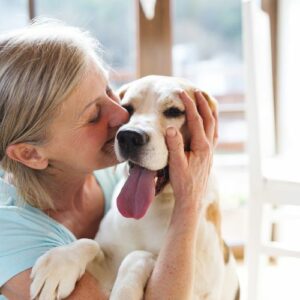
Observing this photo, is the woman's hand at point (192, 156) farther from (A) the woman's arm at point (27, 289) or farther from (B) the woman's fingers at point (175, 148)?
(A) the woman's arm at point (27, 289)

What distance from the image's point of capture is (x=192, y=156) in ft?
3.44

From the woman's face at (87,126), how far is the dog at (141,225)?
5 cm

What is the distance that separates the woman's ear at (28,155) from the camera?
3.39ft

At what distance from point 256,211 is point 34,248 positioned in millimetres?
880

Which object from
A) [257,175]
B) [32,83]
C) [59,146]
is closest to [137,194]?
[59,146]

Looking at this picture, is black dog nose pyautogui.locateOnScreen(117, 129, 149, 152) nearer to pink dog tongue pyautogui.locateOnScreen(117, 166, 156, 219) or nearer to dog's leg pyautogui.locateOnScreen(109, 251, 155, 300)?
pink dog tongue pyautogui.locateOnScreen(117, 166, 156, 219)

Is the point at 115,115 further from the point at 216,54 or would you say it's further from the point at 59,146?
the point at 216,54

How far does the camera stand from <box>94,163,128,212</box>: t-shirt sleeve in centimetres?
130

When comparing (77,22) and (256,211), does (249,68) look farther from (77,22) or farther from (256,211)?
(77,22)

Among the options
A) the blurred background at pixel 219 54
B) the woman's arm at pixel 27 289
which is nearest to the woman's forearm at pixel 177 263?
the woman's arm at pixel 27 289

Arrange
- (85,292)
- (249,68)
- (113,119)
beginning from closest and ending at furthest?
1. (85,292)
2. (113,119)
3. (249,68)

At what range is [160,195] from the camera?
1133 millimetres

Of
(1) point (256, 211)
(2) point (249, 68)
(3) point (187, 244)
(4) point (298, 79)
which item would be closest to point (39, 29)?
(3) point (187, 244)

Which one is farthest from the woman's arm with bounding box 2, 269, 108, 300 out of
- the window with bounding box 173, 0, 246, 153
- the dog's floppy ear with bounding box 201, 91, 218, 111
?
the window with bounding box 173, 0, 246, 153
